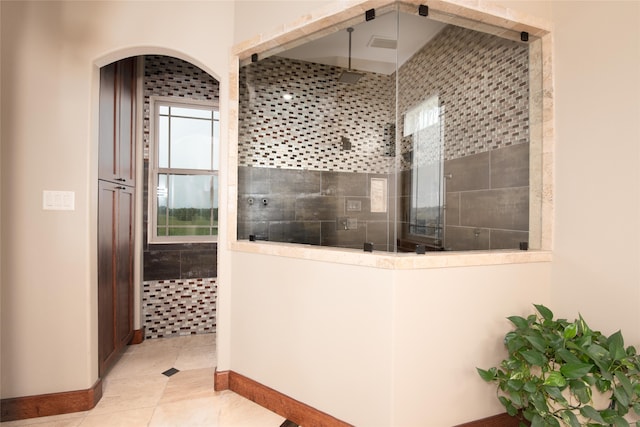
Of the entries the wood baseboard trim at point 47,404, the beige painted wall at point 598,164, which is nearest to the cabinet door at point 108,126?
the wood baseboard trim at point 47,404

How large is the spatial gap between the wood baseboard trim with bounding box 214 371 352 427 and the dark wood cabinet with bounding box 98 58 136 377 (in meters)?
0.82

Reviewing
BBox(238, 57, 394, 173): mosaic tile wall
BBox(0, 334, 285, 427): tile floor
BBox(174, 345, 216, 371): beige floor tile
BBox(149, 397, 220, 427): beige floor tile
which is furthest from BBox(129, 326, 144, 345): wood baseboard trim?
BBox(238, 57, 394, 173): mosaic tile wall

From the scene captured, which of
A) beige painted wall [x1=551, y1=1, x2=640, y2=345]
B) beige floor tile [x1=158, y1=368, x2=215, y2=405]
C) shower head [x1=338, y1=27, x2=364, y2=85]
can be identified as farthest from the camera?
shower head [x1=338, y1=27, x2=364, y2=85]

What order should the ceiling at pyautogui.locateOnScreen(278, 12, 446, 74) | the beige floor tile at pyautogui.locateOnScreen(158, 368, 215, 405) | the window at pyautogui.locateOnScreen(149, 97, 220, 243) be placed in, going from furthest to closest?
the window at pyautogui.locateOnScreen(149, 97, 220, 243) < the beige floor tile at pyautogui.locateOnScreen(158, 368, 215, 405) < the ceiling at pyautogui.locateOnScreen(278, 12, 446, 74)

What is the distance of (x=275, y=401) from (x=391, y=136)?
5.73ft

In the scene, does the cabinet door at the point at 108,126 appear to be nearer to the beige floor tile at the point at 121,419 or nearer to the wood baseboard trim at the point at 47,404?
the wood baseboard trim at the point at 47,404

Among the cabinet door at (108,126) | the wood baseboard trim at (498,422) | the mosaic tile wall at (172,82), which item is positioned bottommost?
the wood baseboard trim at (498,422)

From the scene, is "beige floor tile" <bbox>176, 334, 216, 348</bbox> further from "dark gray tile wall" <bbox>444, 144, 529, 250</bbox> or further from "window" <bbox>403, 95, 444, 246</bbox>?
"dark gray tile wall" <bbox>444, 144, 529, 250</bbox>

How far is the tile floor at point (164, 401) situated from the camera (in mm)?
1805

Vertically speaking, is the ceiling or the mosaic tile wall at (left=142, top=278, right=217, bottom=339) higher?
the ceiling

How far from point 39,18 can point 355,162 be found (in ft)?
6.72

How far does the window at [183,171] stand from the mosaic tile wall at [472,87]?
193 centimetres

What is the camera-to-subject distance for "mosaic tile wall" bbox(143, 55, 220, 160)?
2906 millimetres

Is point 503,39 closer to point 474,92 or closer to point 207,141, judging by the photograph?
point 474,92
